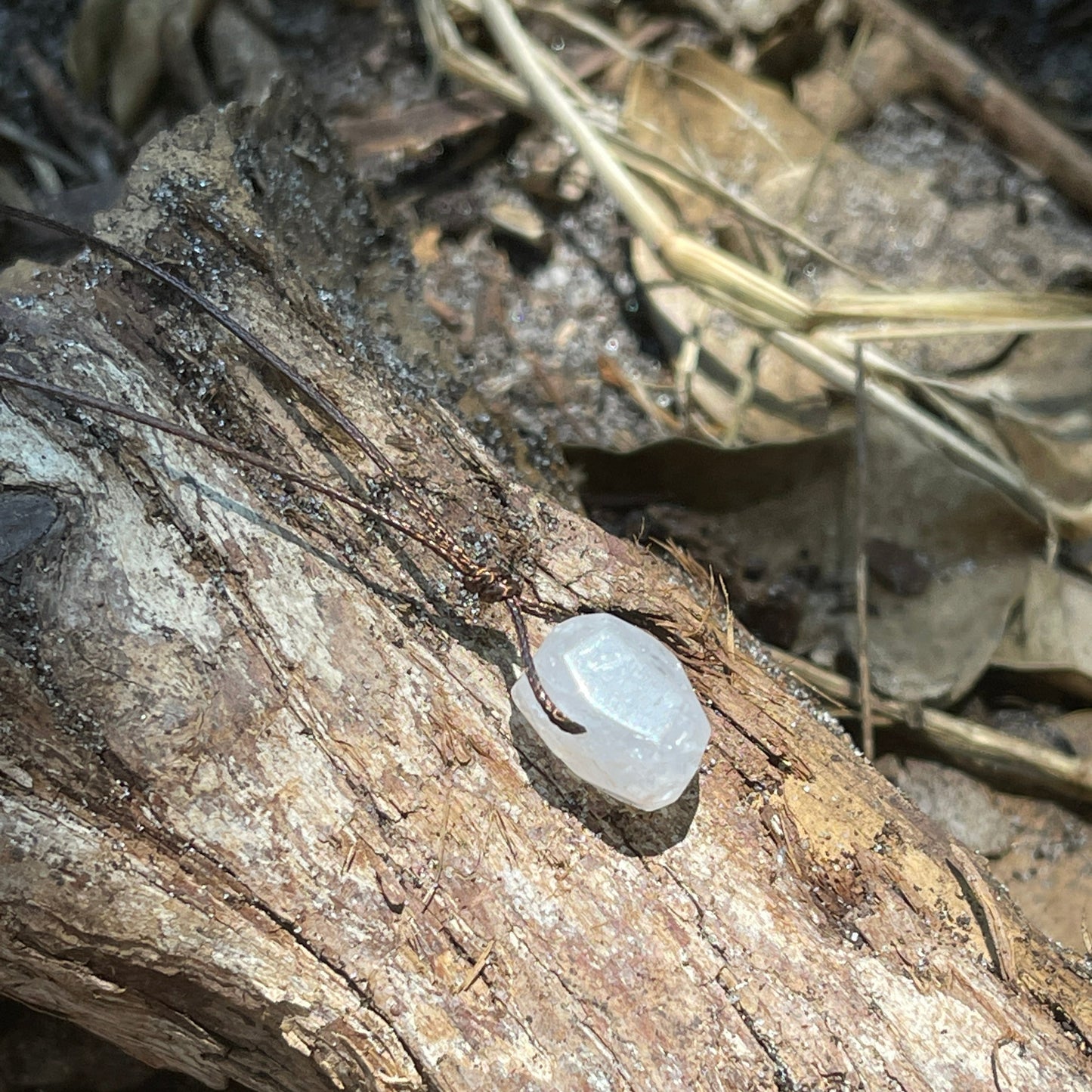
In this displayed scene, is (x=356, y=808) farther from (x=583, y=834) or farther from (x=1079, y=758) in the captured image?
(x=1079, y=758)

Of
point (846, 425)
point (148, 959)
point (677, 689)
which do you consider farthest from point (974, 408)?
point (148, 959)

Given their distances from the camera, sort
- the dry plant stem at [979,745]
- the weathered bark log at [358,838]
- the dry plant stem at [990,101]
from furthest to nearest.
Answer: the dry plant stem at [990,101] < the dry plant stem at [979,745] < the weathered bark log at [358,838]

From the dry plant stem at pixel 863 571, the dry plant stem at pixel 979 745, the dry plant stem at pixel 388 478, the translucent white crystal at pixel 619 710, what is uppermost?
the dry plant stem at pixel 388 478

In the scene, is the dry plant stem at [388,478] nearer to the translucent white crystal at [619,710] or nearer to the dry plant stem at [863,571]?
the translucent white crystal at [619,710]

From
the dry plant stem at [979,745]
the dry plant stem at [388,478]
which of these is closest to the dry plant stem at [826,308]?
the dry plant stem at [979,745]

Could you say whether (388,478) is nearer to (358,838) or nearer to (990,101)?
(358,838)

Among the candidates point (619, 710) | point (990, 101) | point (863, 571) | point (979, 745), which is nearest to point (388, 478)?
point (619, 710)
